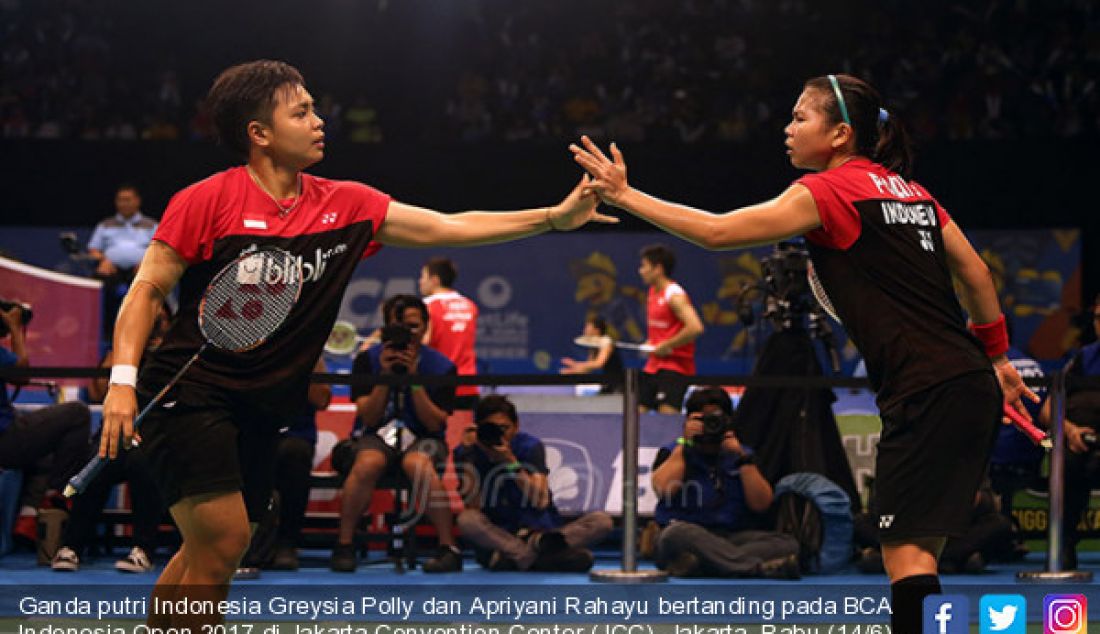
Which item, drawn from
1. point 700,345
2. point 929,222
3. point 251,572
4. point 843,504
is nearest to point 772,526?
point 843,504

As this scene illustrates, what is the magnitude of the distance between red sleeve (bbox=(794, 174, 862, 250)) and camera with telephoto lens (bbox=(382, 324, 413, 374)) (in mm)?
4251

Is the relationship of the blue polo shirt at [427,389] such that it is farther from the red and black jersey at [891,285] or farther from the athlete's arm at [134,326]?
the red and black jersey at [891,285]

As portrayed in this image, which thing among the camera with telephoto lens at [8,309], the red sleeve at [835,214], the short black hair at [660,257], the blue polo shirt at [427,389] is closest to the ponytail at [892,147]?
the red sleeve at [835,214]

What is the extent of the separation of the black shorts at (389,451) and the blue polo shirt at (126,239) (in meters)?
5.78

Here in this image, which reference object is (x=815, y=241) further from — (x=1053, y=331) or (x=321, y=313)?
(x=1053, y=331)

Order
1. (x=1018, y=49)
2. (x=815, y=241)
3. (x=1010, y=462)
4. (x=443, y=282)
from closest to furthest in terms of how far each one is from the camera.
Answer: (x=815, y=241), (x=1010, y=462), (x=443, y=282), (x=1018, y=49)

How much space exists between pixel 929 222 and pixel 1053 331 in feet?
36.9

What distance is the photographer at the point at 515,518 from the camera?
771 cm

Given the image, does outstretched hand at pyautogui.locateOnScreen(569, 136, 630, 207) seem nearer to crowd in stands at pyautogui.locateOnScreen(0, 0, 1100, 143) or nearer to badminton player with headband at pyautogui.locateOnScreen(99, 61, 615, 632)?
badminton player with headband at pyautogui.locateOnScreen(99, 61, 615, 632)

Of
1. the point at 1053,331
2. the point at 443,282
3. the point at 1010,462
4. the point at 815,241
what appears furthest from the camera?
the point at 1053,331

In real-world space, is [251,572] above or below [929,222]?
below

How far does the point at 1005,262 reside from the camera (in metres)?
14.7

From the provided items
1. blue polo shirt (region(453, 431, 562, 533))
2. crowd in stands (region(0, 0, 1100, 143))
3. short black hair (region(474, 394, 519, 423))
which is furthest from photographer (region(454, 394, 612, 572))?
crowd in stands (region(0, 0, 1100, 143))

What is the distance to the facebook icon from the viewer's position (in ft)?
12.4
